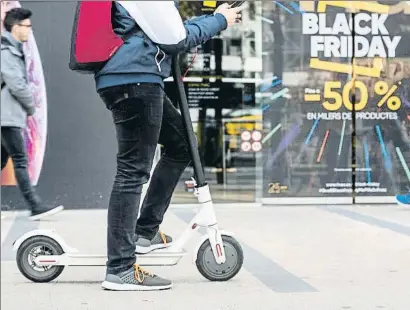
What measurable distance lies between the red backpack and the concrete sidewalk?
2.81 ft

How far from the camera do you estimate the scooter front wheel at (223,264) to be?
427 cm

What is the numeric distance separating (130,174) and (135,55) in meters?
0.58

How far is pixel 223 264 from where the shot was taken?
4289mm

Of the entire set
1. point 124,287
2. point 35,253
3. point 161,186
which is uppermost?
point 161,186

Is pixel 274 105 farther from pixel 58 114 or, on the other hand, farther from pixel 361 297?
pixel 361 297

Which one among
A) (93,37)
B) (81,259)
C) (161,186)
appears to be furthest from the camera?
(161,186)

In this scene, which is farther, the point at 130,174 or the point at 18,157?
the point at 18,157

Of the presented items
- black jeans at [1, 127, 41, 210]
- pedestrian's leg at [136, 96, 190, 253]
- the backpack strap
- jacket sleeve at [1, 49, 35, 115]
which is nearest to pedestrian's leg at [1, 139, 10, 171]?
black jeans at [1, 127, 41, 210]

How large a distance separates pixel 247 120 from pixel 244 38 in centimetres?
82

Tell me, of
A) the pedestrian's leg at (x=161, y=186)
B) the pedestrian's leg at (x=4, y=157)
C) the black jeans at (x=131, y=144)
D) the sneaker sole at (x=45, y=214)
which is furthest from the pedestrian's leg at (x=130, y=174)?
the sneaker sole at (x=45, y=214)

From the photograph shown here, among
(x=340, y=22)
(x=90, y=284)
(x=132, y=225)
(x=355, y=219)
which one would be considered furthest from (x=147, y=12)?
(x=340, y=22)

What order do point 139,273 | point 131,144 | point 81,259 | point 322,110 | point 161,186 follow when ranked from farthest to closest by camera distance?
point 322,110
point 161,186
point 81,259
point 139,273
point 131,144

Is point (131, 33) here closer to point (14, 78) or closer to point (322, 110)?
point (14, 78)

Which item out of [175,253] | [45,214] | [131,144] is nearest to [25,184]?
[45,214]
